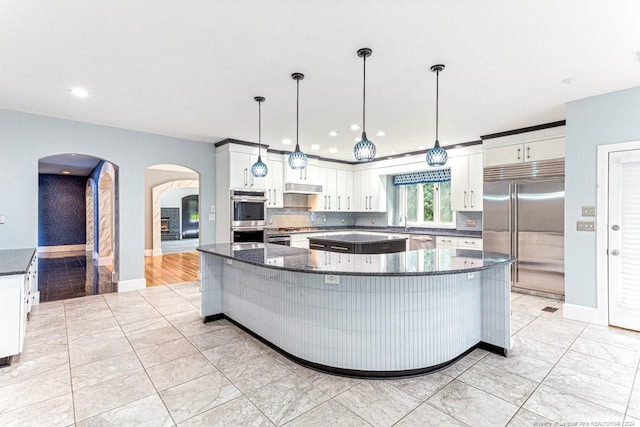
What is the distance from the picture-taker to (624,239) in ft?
11.2

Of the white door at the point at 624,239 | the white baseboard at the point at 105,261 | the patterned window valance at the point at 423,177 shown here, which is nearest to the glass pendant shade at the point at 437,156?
the white door at the point at 624,239

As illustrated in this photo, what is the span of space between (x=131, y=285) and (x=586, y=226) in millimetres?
6310

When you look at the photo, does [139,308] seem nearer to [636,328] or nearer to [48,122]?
[48,122]

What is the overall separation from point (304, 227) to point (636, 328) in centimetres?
545

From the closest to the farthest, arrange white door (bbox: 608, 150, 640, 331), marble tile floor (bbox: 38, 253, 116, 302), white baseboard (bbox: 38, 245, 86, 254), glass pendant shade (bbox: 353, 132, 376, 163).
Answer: glass pendant shade (bbox: 353, 132, 376, 163)
white door (bbox: 608, 150, 640, 331)
marble tile floor (bbox: 38, 253, 116, 302)
white baseboard (bbox: 38, 245, 86, 254)

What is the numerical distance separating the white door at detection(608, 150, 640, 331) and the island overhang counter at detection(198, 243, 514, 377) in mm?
1675

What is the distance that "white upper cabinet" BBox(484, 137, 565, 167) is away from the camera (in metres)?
4.53

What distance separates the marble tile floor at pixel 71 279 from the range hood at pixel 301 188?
3.43 metres

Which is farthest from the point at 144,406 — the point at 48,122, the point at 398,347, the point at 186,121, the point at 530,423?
the point at 48,122

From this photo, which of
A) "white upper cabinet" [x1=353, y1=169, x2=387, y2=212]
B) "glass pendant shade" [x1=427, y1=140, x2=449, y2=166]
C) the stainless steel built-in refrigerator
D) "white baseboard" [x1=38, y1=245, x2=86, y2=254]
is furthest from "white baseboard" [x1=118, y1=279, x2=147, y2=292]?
"white baseboard" [x1=38, y1=245, x2=86, y2=254]

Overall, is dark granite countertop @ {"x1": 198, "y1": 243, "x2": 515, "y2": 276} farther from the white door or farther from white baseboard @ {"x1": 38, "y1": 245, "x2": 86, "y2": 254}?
white baseboard @ {"x1": 38, "y1": 245, "x2": 86, "y2": 254}

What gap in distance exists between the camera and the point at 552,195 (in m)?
4.54

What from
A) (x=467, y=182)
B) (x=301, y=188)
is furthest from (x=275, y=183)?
(x=467, y=182)

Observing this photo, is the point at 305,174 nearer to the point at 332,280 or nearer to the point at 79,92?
the point at 79,92
